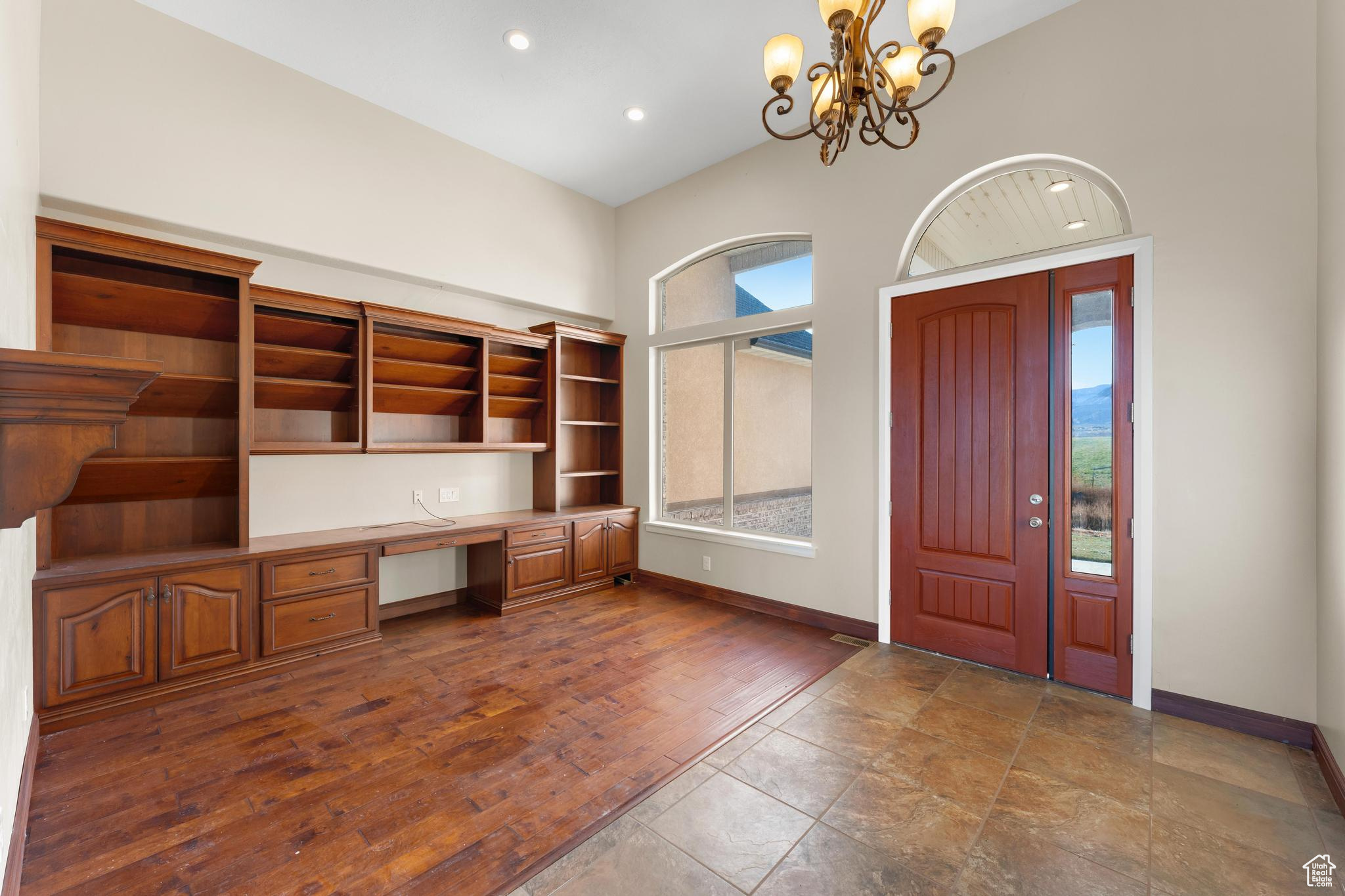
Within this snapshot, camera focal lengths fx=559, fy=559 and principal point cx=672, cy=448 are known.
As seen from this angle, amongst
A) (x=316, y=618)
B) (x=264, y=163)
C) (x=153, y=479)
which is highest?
(x=264, y=163)

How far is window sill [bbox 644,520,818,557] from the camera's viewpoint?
14.0 ft

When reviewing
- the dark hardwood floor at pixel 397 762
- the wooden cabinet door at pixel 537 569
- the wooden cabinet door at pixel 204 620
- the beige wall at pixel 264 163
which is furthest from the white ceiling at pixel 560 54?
the dark hardwood floor at pixel 397 762

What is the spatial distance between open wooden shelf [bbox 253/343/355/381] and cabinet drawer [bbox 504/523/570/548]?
1.65m

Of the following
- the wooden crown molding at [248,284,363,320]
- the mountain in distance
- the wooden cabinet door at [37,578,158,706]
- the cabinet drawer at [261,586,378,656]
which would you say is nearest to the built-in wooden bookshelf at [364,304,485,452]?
the wooden crown molding at [248,284,363,320]

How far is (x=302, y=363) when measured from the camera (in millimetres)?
3766

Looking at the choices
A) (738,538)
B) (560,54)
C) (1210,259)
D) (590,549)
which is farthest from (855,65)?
(590,549)

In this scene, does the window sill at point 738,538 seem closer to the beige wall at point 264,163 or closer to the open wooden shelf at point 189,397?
the beige wall at point 264,163

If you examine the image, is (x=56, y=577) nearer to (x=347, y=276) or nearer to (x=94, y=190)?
(x=94, y=190)

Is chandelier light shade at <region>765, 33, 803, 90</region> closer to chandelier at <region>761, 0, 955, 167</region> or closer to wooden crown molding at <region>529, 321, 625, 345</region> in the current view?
chandelier at <region>761, 0, 955, 167</region>

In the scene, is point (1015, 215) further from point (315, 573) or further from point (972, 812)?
point (315, 573)

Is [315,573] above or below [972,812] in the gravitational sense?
above

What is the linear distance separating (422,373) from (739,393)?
256cm

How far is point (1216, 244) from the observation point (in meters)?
2.72

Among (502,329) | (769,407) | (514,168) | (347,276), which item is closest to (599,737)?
(769,407)
